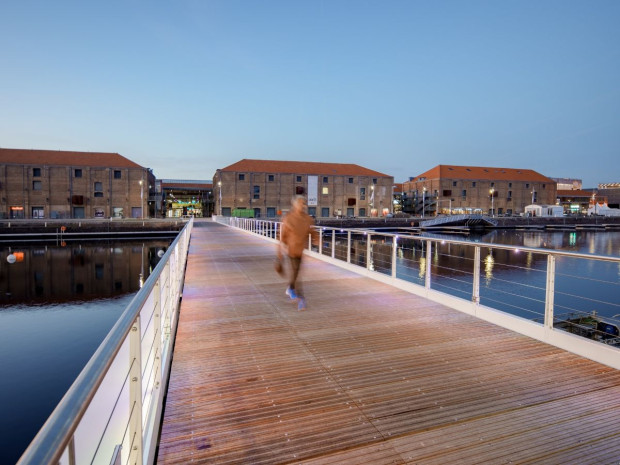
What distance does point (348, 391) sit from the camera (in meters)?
3.34

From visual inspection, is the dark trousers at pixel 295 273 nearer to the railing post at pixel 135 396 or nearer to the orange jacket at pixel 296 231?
the orange jacket at pixel 296 231

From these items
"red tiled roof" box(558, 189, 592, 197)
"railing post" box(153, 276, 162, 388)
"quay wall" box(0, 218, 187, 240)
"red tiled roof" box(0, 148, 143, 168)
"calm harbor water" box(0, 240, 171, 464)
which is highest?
"red tiled roof" box(0, 148, 143, 168)

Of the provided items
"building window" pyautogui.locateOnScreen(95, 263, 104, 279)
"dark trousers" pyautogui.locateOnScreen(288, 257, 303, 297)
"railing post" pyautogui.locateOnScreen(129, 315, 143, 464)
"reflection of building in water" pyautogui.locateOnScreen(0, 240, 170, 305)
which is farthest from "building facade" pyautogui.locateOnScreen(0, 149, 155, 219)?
"railing post" pyautogui.locateOnScreen(129, 315, 143, 464)

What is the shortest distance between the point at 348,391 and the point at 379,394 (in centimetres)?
27

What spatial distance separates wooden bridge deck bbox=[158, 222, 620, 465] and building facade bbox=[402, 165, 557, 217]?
71.1 meters

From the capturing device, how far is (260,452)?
2.54 m

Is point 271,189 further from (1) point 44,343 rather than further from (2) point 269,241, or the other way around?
(1) point 44,343

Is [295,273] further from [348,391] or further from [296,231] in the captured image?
[348,391]

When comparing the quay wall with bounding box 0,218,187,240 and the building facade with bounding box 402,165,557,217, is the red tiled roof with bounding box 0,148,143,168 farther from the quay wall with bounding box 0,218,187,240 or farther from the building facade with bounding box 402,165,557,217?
the building facade with bounding box 402,165,557,217

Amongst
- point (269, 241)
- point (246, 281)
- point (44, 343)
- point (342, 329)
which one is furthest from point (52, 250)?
point (342, 329)

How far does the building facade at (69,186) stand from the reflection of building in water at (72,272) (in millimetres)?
18001

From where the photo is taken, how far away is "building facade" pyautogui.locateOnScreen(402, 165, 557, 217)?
74438 mm

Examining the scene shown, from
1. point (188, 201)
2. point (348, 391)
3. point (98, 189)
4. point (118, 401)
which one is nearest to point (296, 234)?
point (348, 391)

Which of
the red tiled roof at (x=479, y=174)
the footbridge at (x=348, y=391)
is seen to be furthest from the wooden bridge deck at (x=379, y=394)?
the red tiled roof at (x=479, y=174)
